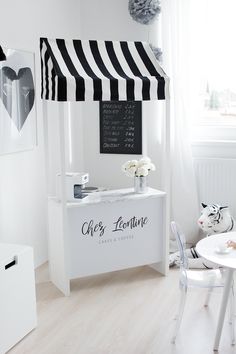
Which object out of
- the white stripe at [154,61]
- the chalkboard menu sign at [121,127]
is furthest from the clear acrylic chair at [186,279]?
the chalkboard menu sign at [121,127]

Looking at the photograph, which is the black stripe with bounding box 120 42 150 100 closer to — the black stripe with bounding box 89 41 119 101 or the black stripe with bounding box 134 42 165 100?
the black stripe with bounding box 134 42 165 100

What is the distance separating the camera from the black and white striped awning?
3.25 metres

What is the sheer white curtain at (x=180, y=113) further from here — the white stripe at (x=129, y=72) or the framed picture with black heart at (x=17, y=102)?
the framed picture with black heart at (x=17, y=102)

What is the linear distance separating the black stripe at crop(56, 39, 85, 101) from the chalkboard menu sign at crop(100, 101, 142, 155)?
3.96 feet

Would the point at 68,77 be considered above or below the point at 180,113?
above

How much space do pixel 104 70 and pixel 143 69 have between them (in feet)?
1.09

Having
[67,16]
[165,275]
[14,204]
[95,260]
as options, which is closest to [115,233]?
[95,260]

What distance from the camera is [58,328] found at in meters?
3.01

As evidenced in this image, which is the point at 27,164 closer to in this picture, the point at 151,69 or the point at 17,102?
the point at 17,102

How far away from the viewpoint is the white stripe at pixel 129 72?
11.3ft

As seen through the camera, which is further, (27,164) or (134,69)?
(27,164)

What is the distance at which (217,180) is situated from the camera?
4.43 m

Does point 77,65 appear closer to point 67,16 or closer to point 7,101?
point 7,101

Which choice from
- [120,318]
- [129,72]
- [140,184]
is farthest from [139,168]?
[120,318]
